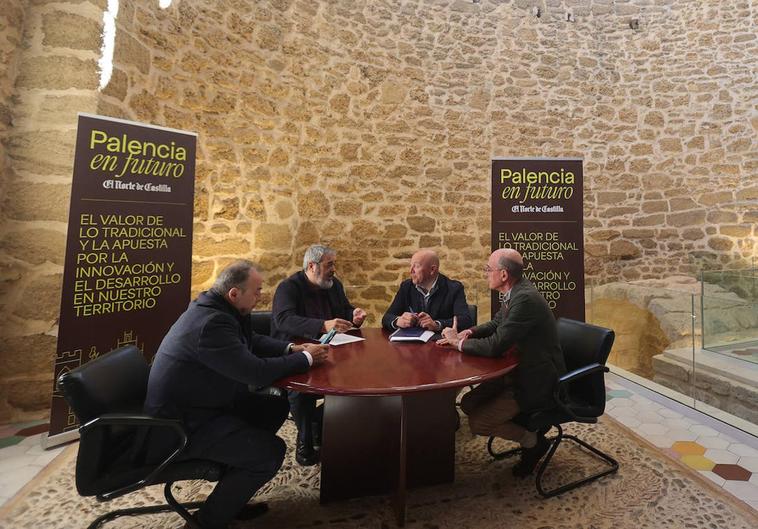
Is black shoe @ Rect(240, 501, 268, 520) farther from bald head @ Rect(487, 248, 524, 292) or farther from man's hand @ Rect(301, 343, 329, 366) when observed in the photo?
bald head @ Rect(487, 248, 524, 292)

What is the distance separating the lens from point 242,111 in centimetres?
412

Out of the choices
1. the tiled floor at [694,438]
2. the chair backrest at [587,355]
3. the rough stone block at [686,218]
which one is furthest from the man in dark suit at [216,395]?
the rough stone block at [686,218]

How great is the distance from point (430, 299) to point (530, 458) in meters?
1.22

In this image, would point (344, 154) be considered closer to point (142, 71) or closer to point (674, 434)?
point (142, 71)

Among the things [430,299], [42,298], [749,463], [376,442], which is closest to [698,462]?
[749,463]

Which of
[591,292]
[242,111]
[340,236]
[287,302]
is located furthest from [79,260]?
[591,292]

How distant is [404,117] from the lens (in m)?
5.07

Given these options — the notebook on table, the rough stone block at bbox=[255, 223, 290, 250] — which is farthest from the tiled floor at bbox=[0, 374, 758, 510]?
the rough stone block at bbox=[255, 223, 290, 250]

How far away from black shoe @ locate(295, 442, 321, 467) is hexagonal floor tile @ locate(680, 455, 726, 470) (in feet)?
7.61

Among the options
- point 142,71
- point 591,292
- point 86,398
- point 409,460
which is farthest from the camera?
point 591,292

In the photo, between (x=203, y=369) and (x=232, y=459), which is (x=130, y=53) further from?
(x=232, y=459)

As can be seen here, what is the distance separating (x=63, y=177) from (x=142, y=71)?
1.19 metres

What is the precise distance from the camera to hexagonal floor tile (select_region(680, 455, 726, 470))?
7.60 ft

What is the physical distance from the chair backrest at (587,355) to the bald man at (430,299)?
0.67m
